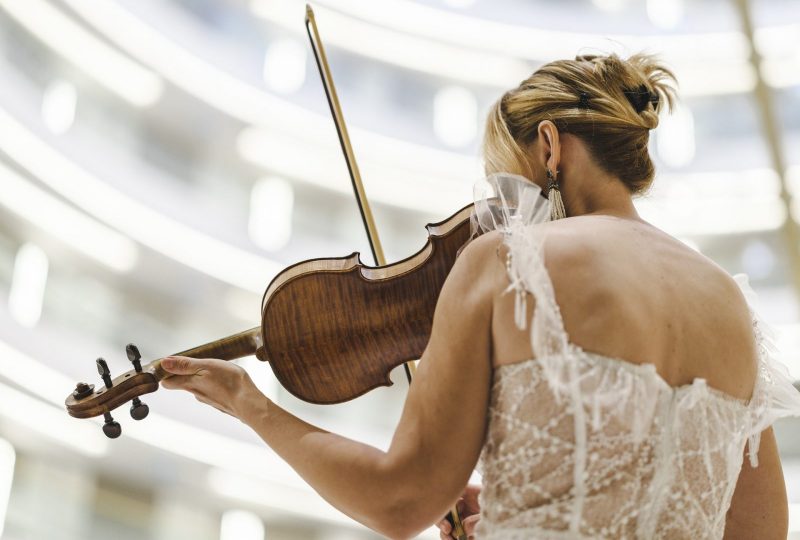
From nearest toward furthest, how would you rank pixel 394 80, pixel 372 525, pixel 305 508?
pixel 372 525, pixel 305 508, pixel 394 80

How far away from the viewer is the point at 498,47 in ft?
18.4

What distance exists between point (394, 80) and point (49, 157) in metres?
2.02

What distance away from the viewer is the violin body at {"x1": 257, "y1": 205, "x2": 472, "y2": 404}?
5.83 feet

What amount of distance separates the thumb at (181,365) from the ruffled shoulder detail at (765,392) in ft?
3.07

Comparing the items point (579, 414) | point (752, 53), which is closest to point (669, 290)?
point (579, 414)

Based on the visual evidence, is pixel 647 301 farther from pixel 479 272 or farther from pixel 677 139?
pixel 677 139

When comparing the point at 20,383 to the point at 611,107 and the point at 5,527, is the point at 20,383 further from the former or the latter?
the point at 611,107

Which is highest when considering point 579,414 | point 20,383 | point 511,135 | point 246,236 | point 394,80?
point 394,80

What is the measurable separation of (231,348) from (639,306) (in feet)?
2.87

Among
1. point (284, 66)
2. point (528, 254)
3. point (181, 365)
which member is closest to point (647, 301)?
point (528, 254)

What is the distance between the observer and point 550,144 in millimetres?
1580

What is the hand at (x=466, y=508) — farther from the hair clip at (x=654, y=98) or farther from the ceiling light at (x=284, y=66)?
the ceiling light at (x=284, y=66)

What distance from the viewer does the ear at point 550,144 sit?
1.57 metres

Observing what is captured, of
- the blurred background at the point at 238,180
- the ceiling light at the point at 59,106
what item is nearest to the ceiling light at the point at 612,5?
the blurred background at the point at 238,180
